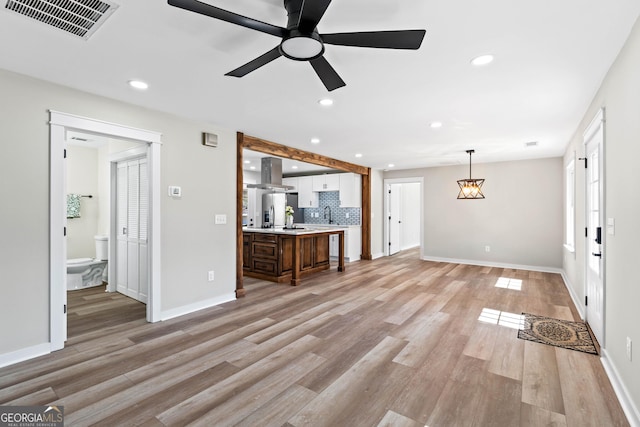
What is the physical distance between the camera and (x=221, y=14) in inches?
57.1

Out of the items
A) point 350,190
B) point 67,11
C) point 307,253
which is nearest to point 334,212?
point 350,190

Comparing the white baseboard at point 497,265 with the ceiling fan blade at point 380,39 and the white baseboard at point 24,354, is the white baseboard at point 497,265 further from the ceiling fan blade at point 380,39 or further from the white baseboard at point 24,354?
the white baseboard at point 24,354

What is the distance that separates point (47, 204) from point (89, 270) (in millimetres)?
2902

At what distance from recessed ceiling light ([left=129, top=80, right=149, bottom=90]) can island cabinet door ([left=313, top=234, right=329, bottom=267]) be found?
4.02 m

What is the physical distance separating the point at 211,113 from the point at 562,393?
4141mm

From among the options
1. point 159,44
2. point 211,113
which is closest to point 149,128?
point 211,113

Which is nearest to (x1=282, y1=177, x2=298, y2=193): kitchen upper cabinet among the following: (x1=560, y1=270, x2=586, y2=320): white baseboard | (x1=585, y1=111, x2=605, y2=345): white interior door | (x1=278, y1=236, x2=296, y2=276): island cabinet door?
(x1=278, y1=236, x2=296, y2=276): island cabinet door

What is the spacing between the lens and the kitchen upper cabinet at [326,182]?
8.19 meters

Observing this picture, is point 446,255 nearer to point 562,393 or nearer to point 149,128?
point 562,393

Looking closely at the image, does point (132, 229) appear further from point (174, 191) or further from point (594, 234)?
point (594, 234)

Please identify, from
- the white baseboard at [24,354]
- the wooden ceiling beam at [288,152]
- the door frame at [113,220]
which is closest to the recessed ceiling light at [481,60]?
the wooden ceiling beam at [288,152]

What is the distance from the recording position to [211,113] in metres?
3.62

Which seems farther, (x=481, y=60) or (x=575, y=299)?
(x=575, y=299)

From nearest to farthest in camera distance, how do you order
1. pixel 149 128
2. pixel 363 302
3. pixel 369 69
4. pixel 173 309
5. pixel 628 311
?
pixel 628 311 < pixel 369 69 < pixel 149 128 < pixel 173 309 < pixel 363 302
